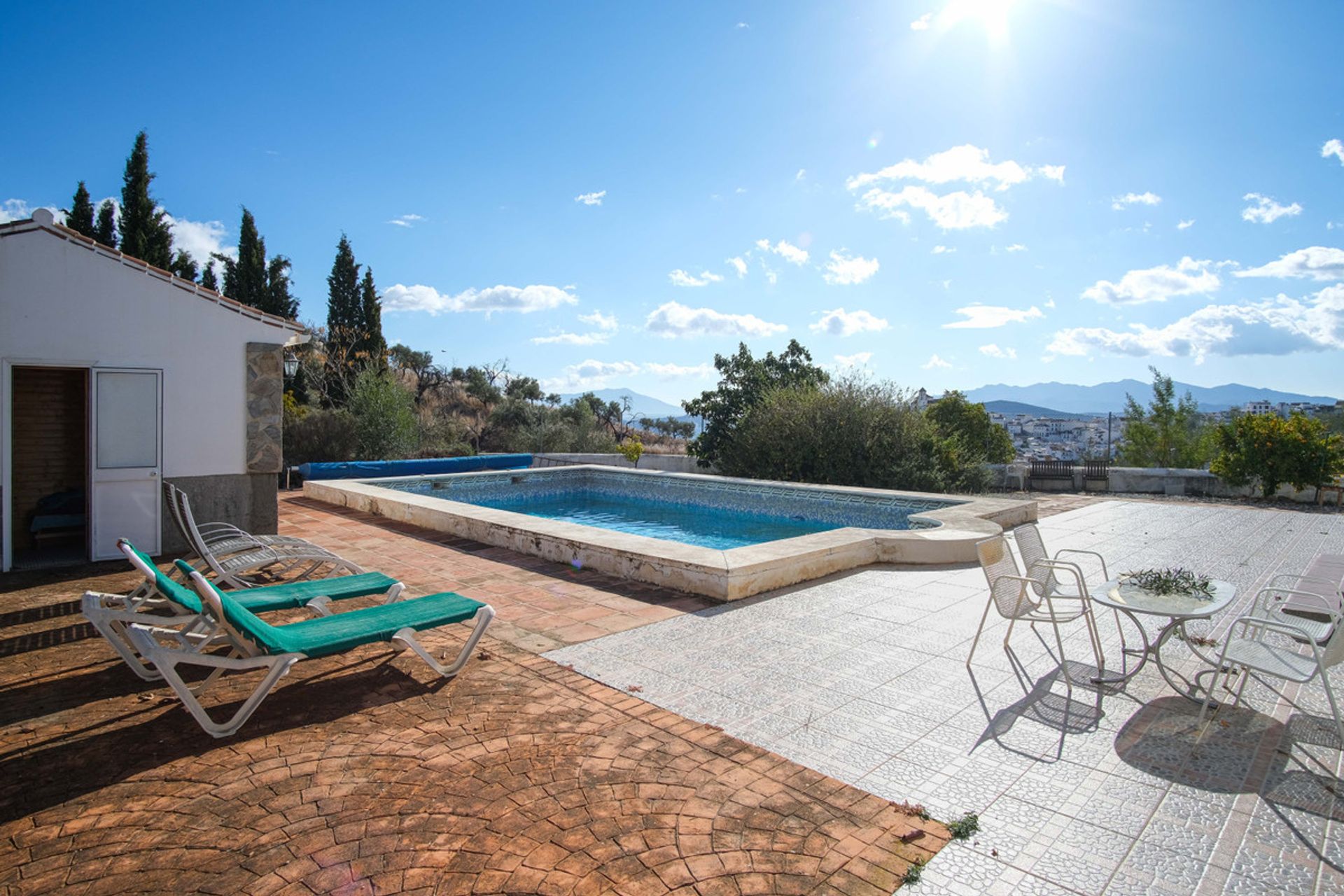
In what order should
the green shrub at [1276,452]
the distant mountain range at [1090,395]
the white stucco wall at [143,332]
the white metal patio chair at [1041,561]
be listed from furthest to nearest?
the distant mountain range at [1090,395]
the green shrub at [1276,452]
the white stucco wall at [143,332]
the white metal patio chair at [1041,561]

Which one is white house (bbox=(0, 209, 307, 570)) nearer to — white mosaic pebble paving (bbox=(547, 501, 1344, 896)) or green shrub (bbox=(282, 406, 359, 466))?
white mosaic pebble paving (bbox=(547, 501, 1344, 896))

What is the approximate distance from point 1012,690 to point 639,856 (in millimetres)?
2376

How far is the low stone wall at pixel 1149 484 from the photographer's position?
1337 cm

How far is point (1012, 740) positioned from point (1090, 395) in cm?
16499

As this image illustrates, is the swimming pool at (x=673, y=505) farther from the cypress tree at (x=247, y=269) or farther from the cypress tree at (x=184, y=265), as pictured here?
the cypress tree at (x=184, y=265)

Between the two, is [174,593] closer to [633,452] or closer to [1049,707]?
[1049,707]

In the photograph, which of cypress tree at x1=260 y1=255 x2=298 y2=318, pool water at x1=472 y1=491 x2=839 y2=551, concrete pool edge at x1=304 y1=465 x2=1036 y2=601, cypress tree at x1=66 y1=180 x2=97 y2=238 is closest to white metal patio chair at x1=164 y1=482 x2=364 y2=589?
concrete pool edge at x1=304 y1=465 x2=1036 y2=601

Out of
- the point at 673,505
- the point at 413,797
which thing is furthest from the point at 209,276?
the point at 413,797

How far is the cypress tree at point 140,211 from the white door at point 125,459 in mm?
18288

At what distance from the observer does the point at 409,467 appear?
15266 millimetres

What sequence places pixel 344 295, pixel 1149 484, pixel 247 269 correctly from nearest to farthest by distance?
pixel 1149 484 < pixel 247 269 < pixel 344 295

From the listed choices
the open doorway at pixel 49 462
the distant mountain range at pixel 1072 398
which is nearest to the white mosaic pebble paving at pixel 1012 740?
the open doorway at pixel 49 462

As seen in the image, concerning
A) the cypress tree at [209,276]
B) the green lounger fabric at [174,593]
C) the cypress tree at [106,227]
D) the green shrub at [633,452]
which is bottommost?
the green lounger fabric at [174,593]

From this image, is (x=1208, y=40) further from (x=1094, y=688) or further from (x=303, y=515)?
(x=303, y=515)
